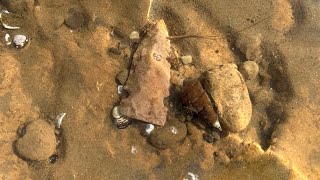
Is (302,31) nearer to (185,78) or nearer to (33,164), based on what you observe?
(185,78)

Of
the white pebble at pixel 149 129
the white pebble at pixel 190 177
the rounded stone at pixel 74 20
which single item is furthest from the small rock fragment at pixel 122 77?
the white pebble at pixel 190 177

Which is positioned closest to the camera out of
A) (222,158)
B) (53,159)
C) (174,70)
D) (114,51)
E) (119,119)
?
(53,159)

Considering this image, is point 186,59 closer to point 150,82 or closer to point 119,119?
point 150,82

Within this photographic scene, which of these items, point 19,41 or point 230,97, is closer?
point 230,97

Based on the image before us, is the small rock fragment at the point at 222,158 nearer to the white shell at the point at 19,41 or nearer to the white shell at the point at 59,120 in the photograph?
the white shell at the point at 59,120

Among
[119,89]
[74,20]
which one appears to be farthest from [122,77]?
[74,20]

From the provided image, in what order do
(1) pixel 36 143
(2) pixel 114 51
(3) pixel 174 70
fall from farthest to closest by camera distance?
(3) pixel 174 70 → (2) pixel 114 51 → (1) pixel 36 143

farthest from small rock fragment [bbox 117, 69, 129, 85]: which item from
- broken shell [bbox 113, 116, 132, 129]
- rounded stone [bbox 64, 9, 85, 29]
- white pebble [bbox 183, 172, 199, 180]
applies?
white pebble [bbox 183, 172, 199, 180]
